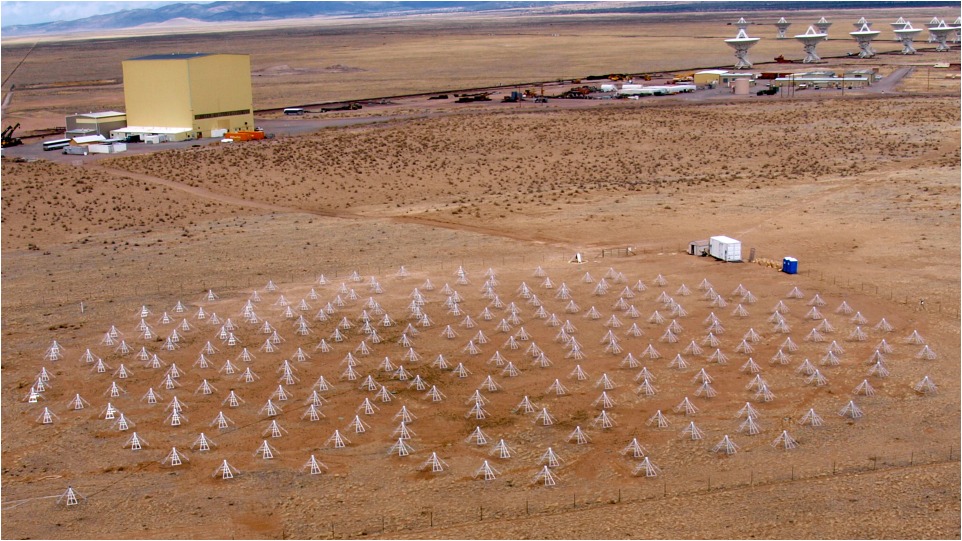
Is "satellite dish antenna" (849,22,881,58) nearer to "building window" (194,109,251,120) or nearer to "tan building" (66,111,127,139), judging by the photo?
"building window" (194,109,251,120)

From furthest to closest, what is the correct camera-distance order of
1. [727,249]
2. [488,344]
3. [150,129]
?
[150,129] → [727,249] → [488,344]

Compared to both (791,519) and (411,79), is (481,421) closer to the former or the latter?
(791,519)

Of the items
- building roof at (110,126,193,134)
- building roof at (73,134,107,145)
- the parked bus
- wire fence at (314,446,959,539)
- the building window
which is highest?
the building window

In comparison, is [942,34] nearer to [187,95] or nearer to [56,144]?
[187,95]

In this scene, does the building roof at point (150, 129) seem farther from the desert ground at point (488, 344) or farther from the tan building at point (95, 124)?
the desert ground at point (488, 344)

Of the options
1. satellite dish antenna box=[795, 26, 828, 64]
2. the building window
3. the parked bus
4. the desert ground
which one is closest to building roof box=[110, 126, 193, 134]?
the building window

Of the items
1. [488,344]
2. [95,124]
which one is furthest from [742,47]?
[488,344]

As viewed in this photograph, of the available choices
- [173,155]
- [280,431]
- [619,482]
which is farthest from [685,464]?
[173,155]
